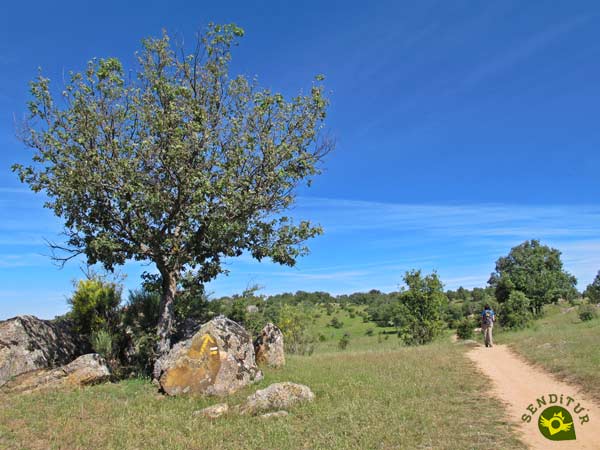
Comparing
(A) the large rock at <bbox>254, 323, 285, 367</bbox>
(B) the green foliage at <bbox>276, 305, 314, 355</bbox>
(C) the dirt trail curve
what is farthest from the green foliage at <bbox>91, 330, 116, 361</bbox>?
(C) the dirt trail curve

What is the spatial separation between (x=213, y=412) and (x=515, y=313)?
3288cm

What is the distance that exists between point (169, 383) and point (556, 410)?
10865 millimetres

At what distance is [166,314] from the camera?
54.6 ft

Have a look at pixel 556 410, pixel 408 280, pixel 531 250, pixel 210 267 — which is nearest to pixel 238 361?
pixel 210 267

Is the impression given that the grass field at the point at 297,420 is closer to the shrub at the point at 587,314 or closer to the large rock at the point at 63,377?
the large rock at the point at 63,377

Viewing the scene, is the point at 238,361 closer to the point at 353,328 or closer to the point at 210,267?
the point at 210,267

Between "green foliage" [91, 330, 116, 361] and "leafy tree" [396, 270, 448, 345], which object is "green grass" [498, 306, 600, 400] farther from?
"green foliage" [91, 330, 116, 361]

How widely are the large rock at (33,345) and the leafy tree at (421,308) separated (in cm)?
2091

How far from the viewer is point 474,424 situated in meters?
9.38

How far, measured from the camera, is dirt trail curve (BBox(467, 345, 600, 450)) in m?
8.18

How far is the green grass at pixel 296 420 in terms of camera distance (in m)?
8.51

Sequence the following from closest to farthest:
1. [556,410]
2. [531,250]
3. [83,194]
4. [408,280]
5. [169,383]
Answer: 1. [556,410]
2. [169,383]
3. [83,194]
4. [408,280]
5. [531,250]

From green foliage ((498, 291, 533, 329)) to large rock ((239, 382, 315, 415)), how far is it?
2961 cm

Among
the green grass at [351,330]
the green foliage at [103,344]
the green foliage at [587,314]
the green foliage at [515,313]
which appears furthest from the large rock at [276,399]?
the green grass at [351,330]
